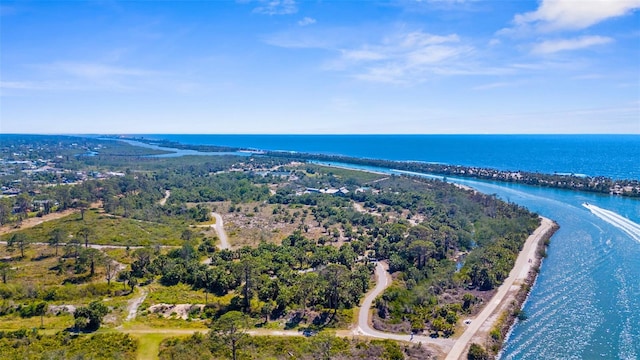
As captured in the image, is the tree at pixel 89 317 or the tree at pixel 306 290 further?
the tree at pixel 306 290

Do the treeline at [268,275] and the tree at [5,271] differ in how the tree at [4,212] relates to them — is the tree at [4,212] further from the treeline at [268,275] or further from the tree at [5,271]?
the treeline at [268,275]

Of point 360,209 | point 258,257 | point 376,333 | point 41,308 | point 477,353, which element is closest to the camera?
point 477,353

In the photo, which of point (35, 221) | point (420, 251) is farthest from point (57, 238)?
point (420, 251)

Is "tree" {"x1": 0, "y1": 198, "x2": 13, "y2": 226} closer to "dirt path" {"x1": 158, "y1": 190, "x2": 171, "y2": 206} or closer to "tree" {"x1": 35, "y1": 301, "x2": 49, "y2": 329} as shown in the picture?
"dirt path" {"x1": 158, "y1": 190, "x2": 171, "y2": 206}

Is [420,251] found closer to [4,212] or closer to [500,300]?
[500,300]

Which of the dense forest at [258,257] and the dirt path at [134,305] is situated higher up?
the dense forest at [258,257]

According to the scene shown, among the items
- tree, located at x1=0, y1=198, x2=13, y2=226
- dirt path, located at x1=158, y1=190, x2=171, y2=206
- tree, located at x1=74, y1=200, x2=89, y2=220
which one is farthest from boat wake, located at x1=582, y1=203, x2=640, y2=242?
tree, located at x1=0, y1=198, x2=13, y2=226

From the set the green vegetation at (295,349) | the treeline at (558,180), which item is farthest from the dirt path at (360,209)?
the treeline at (558,180)
